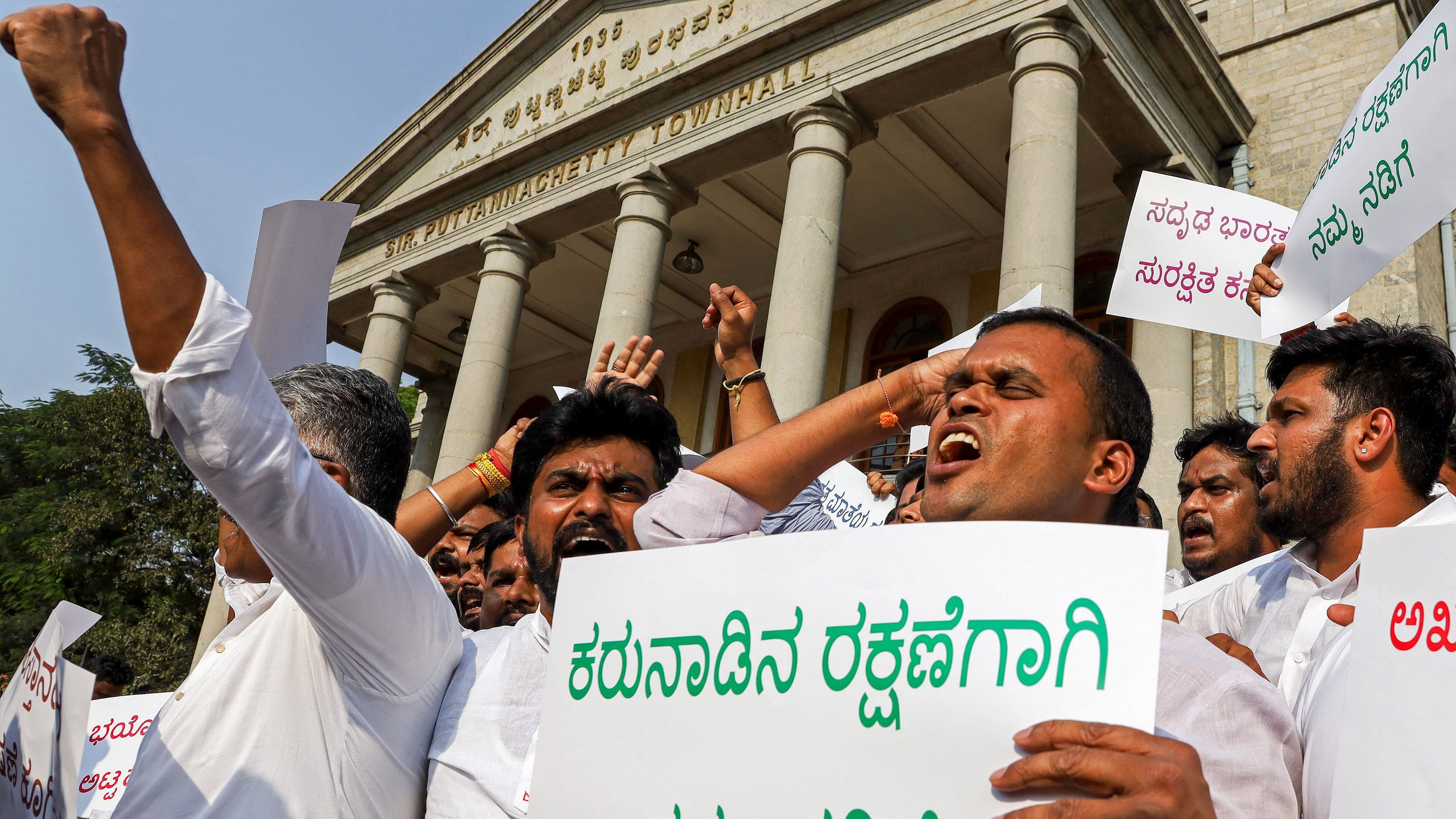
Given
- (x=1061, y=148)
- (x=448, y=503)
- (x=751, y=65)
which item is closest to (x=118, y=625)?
(x=751, y=65)

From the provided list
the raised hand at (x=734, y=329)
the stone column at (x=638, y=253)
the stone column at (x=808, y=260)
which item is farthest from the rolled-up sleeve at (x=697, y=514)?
the stone column at (x=638, y=253)

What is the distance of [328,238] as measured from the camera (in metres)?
3.05

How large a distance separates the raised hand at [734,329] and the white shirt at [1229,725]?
Result: 1661 millimetres

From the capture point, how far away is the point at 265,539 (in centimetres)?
173

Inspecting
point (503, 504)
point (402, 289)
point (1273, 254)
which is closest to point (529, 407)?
point (402, 289)

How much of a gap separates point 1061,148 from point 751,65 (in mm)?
5043

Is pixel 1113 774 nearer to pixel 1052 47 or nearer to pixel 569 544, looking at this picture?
pixel 569 544

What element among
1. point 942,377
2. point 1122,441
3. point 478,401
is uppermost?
point 478,401

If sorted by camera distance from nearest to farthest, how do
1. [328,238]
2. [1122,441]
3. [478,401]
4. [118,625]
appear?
[1122,441]
[328,238]
[478,401]
[118,625]

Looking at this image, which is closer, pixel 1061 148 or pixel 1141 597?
pixel 1141 597

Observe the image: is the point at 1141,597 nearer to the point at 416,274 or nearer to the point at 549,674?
A: the point at 549,674

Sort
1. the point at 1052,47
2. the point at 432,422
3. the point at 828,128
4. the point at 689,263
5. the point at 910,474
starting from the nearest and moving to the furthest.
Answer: the point at 910,474 < the point at 1052,47 < the point at 828,128 < the point at 689,263 < the point at 432,422

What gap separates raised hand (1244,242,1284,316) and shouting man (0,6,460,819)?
11.3 feet

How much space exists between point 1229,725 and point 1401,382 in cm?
183
